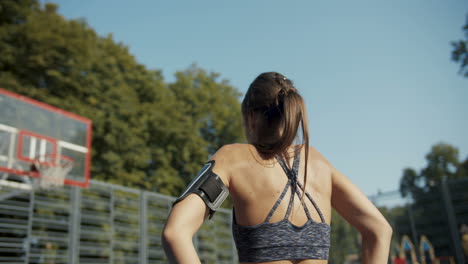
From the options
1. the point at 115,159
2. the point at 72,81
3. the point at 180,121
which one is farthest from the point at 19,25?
the point at 180,121

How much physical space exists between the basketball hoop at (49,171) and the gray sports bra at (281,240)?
10879mm

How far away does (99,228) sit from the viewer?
1568 centimetres

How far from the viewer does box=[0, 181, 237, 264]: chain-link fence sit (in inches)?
440

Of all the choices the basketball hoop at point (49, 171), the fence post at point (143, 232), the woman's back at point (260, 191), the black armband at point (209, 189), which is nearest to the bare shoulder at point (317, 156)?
the woman's back at point (260, 191)

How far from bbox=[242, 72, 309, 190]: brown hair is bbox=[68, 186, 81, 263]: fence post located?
9.95 metres

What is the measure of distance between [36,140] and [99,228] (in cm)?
529

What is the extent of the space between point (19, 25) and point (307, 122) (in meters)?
22.6

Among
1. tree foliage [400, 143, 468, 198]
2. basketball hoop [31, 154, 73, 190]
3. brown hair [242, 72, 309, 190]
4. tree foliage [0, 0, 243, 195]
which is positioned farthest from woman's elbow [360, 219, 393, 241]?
tree foliage [400, 143, 468, 198]

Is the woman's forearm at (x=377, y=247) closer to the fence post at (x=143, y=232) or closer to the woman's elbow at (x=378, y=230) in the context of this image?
the woman's elbow at (x=378, y=230)

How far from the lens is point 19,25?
20.9 metres

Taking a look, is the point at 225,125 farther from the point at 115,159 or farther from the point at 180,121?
→ the point at 115,159

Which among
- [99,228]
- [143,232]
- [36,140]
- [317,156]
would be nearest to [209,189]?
[317,156]

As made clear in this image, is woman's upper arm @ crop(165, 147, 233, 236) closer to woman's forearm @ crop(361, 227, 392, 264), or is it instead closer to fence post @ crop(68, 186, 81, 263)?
woman's forearm @ crop(361, 227, 392, 264)

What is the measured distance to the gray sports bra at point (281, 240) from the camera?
58.7 inches
